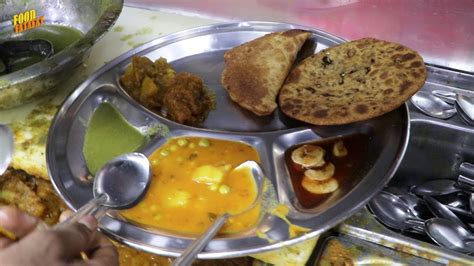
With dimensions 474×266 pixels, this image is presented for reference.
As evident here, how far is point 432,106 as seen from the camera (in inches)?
72.0

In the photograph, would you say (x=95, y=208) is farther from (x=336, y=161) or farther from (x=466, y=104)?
(x=466, y=104)

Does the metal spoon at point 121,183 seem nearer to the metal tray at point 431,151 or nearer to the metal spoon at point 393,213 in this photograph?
the metal tray at point 431,151

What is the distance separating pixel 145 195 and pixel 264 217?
1.18 feet

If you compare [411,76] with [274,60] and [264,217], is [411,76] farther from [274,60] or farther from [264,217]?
[264,217]

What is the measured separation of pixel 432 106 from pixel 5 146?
1584mm

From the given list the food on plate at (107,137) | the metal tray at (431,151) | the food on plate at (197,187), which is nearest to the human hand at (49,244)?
the food on plate at (197,187)

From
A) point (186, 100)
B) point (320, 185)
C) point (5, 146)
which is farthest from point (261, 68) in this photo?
point (5, 146)

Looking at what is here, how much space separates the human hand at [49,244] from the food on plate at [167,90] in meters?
0.66

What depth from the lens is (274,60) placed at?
1801mm

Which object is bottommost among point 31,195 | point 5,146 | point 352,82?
point 31,195

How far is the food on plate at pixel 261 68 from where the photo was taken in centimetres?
170

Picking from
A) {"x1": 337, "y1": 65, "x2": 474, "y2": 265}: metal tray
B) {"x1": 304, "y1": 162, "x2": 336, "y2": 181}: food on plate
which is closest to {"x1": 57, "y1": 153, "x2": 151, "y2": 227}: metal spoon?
{"x1": 304, "y1": 162, "x2": 336, "y2": 181}: food on plate

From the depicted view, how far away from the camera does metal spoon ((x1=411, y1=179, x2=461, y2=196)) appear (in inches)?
69.9

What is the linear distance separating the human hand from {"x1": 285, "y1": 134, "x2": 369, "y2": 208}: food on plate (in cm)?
58
